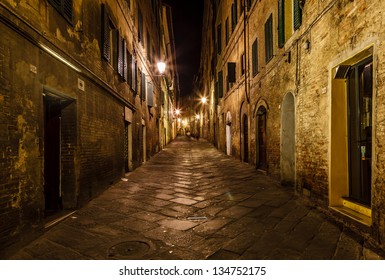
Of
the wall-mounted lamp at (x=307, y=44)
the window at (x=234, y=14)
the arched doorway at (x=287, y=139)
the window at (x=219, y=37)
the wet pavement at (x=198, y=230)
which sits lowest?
the wet pavement at (x=198, y=230)

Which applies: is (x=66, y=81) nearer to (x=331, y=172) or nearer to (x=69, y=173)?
(x=69, y=173)

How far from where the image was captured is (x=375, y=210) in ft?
12.1

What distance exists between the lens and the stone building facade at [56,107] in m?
3.39

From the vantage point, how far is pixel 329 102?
4.95 m

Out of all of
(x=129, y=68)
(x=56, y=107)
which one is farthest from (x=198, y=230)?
(x=129, y=68)

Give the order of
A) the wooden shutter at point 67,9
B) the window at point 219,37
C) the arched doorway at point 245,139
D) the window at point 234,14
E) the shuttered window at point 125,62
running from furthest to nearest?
the window at point 219,37, the window at point 234,14, the arched doorway at point 245,139, the shuttered window at point 125,62, the wooden shutter at point 67,9

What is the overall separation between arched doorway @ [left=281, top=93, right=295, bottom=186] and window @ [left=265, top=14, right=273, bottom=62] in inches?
74.6

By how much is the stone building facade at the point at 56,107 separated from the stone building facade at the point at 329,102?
4.88m

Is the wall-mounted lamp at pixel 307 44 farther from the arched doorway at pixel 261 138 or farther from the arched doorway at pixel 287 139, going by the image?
the arched doorway at pixel 261 138

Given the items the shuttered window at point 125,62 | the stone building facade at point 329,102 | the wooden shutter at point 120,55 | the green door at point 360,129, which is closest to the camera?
the stone building facade at point 329,102

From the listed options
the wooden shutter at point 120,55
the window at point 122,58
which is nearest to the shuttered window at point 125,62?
the window at point 122,58

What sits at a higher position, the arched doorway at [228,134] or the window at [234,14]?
the window at [234,14]

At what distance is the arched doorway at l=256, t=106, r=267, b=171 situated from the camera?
9.76m

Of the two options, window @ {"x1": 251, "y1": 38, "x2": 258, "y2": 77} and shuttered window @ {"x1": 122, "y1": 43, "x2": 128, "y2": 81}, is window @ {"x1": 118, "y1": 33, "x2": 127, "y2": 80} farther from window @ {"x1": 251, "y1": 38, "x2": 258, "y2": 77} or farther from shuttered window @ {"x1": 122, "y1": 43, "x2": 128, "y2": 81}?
window @ {"x1": 251, "y1": 38, "x2": 258, "y2": 77}
